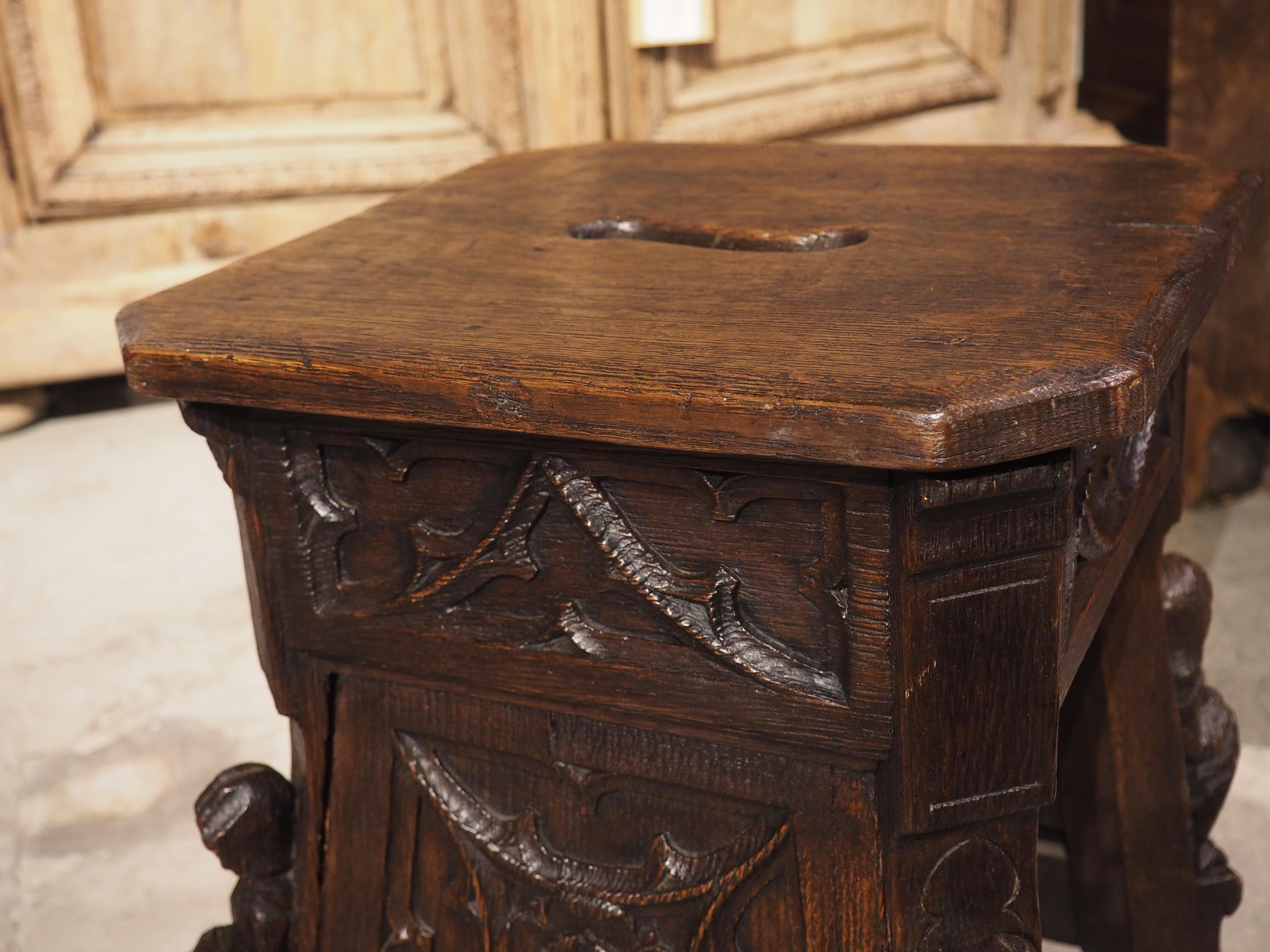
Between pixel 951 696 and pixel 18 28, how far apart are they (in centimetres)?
236

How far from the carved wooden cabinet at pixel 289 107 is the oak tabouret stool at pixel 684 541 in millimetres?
1704

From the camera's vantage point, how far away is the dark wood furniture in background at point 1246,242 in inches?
75.5

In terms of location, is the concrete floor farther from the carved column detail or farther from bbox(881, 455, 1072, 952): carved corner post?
bbox(881, 455, 1072, 952): carved corner post

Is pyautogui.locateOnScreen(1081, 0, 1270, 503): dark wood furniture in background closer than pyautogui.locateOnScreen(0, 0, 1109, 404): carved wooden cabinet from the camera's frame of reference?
Yes

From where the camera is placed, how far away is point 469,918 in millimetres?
909

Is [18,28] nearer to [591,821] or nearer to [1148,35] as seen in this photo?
[591,821]

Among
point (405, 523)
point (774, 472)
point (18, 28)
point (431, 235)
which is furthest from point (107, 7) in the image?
point (774, 472)

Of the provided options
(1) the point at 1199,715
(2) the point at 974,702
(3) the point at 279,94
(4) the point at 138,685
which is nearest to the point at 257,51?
(3) the point at 279,94

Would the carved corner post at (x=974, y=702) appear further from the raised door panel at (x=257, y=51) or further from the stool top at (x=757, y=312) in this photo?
the raised door panel at (x=257, y=51)

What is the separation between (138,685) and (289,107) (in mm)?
1319

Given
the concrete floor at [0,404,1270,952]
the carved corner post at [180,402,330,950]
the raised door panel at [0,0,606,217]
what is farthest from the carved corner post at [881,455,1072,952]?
the raised door panel at [0,0,606,217]

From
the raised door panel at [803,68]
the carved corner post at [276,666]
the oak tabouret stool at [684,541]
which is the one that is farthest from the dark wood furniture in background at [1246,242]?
the carved corner post at [276,666]

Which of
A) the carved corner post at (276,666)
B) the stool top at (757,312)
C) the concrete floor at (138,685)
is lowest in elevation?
the concrete floor at (138,685)

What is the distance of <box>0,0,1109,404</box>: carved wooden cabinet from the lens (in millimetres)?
2559
